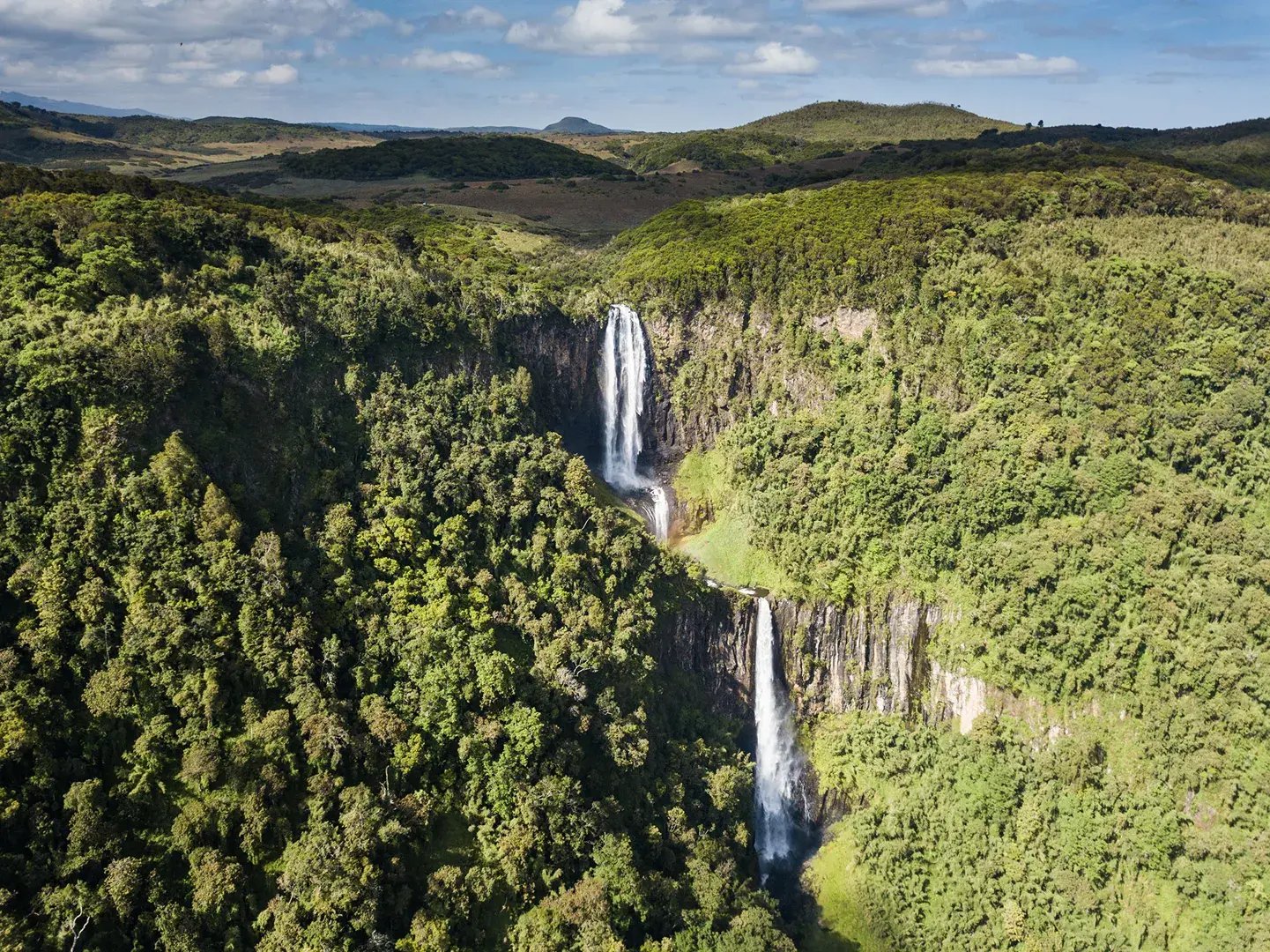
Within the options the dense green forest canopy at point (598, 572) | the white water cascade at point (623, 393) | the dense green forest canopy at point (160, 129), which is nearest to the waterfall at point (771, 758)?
the dense green forest canopy at point (598, 572)

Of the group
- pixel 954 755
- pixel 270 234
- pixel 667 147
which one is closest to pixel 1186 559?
pixel 954 755

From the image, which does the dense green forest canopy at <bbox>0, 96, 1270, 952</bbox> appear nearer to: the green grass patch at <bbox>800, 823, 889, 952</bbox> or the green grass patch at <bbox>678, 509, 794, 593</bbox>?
the green grass patch at <bbox>800, 823, 889, 952</bbox>

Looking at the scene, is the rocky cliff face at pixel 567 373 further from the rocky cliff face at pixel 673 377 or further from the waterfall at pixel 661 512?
the waterfall at pixel 661 512

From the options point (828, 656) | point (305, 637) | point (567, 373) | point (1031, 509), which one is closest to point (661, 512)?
point (567, 373)

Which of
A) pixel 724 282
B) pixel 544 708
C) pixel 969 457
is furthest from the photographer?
pixel 724 282

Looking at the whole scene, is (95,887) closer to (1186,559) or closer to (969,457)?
(969,457)

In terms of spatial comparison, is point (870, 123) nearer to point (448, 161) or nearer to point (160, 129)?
point (448, 161)
